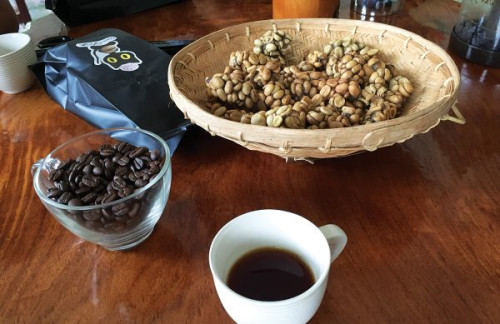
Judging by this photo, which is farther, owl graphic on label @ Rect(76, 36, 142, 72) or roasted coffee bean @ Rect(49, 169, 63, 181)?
owl graphic on label @ Rect(76, 36, 142, 72)

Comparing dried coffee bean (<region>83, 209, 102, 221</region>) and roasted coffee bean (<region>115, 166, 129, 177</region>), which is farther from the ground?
dried coffee bean (<region>83, 209, 102, 221</region>)

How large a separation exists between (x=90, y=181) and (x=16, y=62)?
0.50m

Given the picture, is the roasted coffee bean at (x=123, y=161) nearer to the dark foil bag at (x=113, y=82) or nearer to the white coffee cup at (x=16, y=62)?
the dark foil bag at (x=113, y=82)

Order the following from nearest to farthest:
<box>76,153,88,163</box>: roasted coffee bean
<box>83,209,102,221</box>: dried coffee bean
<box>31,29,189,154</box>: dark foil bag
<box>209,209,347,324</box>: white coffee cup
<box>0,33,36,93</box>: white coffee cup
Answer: <box>209,209,347,324</box>: white coffee cup → <box>83,209,102,221</box>: dried coffee bean → <box>76,153,88,163</box>: roasted coffee bean → <box>31,29,189,154</box>: dark foil bag → <box>0,33,36,93</box>: white coffee cup

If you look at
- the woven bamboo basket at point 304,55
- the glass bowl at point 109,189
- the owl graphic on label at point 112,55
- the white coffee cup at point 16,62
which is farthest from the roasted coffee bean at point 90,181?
the white coffee cup at point 16,62

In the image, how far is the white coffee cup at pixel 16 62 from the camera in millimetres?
881

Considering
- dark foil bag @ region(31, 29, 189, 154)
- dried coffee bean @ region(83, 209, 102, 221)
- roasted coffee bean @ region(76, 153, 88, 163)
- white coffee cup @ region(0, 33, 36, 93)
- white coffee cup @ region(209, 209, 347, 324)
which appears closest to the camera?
white coffee cup @ region(209, 209, 347, 324)

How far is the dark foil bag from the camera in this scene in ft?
2.39

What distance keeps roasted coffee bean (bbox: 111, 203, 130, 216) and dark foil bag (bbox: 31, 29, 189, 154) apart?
0.70 feet

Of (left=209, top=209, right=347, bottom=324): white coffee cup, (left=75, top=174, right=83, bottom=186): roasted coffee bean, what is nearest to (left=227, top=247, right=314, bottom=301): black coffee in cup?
(left=209, top=209, right=347, bottom=324): white coffee cup

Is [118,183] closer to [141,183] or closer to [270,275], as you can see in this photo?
[141,183]

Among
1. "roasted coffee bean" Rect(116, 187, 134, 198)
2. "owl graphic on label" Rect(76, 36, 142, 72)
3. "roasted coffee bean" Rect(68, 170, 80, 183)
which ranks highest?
"owl graphic on label" Rect(76, 36, 142, 72)

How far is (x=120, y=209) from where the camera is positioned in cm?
51

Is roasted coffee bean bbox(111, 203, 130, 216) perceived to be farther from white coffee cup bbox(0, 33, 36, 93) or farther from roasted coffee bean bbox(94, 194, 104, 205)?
white coffee cup bbox(0, 33, 36, 93)
